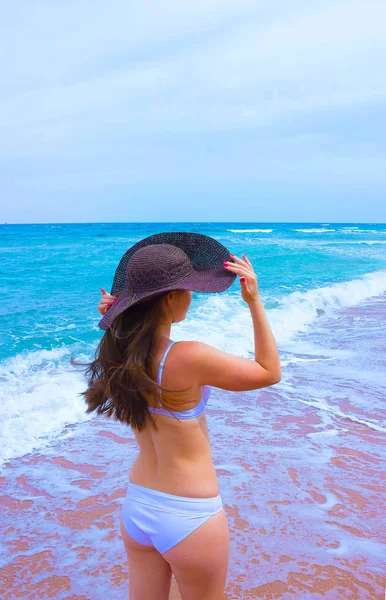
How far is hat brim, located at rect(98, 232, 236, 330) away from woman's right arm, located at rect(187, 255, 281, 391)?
0.10 metres

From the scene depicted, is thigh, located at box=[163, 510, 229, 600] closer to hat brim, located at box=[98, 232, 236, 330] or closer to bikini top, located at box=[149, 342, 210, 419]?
bikini top, located at box=[149, 342, 210, 419]

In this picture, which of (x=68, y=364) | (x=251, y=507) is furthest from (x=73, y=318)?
(x=251, y=507)

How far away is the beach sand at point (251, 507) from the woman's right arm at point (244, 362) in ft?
5.62

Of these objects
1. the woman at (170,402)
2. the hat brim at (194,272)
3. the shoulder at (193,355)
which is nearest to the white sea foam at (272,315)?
the hat brim at (194,272)

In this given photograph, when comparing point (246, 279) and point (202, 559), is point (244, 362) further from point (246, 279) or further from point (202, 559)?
point (202, 559)

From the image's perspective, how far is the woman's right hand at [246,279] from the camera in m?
1.90

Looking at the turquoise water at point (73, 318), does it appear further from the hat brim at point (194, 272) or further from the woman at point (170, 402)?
the hat brim at point (194, 272)

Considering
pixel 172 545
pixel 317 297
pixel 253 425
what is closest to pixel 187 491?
pixel 172 545

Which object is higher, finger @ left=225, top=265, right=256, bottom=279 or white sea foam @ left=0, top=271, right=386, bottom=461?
finger @ left=225, top=265, right=256, bottom=279

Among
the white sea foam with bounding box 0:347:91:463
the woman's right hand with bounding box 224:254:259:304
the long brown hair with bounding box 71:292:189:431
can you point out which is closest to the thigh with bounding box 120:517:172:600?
the long brown hair with bounding box 71:292:189:431

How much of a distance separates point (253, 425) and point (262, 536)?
2015 mm

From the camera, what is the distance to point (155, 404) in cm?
185

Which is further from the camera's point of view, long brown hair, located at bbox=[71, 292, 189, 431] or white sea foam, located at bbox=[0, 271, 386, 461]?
white sea foam, located at bbox=[0, 271, 386, 461]

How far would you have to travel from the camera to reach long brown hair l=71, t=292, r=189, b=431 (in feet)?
6.01
